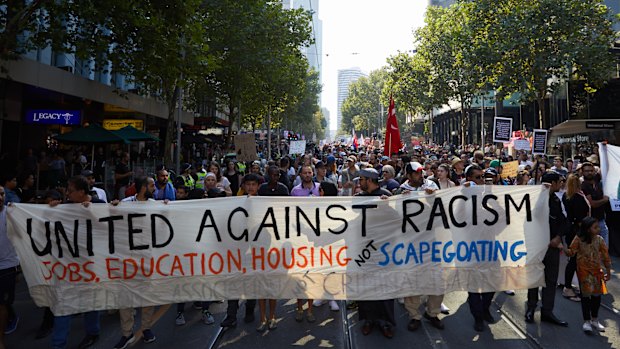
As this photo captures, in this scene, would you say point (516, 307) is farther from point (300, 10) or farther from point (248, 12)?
point (300, 10)

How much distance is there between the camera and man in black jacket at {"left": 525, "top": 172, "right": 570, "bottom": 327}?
5.95 metres

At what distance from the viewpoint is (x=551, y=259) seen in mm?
6031

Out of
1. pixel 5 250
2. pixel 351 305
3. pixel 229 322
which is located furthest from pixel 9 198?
pixel 351 305

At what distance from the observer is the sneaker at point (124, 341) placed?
5309mm

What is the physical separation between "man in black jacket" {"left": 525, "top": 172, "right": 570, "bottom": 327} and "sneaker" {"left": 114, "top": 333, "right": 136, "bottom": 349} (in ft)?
15.3

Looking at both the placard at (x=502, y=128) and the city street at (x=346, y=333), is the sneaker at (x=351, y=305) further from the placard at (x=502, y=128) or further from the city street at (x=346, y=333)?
the placard at (x=502, y=128)

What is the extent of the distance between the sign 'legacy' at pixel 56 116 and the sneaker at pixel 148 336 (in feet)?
42.1

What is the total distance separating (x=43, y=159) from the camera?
657 inches

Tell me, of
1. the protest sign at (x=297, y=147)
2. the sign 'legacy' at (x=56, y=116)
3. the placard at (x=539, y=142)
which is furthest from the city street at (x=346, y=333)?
the protest sign at (x=297, y=147)

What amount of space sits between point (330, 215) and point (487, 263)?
1.89m

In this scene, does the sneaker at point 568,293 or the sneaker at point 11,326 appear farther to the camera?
the sneaker at point 568,293

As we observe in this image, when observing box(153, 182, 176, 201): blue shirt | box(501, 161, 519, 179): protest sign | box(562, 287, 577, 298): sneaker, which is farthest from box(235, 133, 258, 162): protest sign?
box(562, 287, 577, 298): sneaker

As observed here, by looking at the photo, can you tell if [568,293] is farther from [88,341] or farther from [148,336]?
[88,341]

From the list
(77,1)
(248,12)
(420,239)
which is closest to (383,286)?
(420,239)
